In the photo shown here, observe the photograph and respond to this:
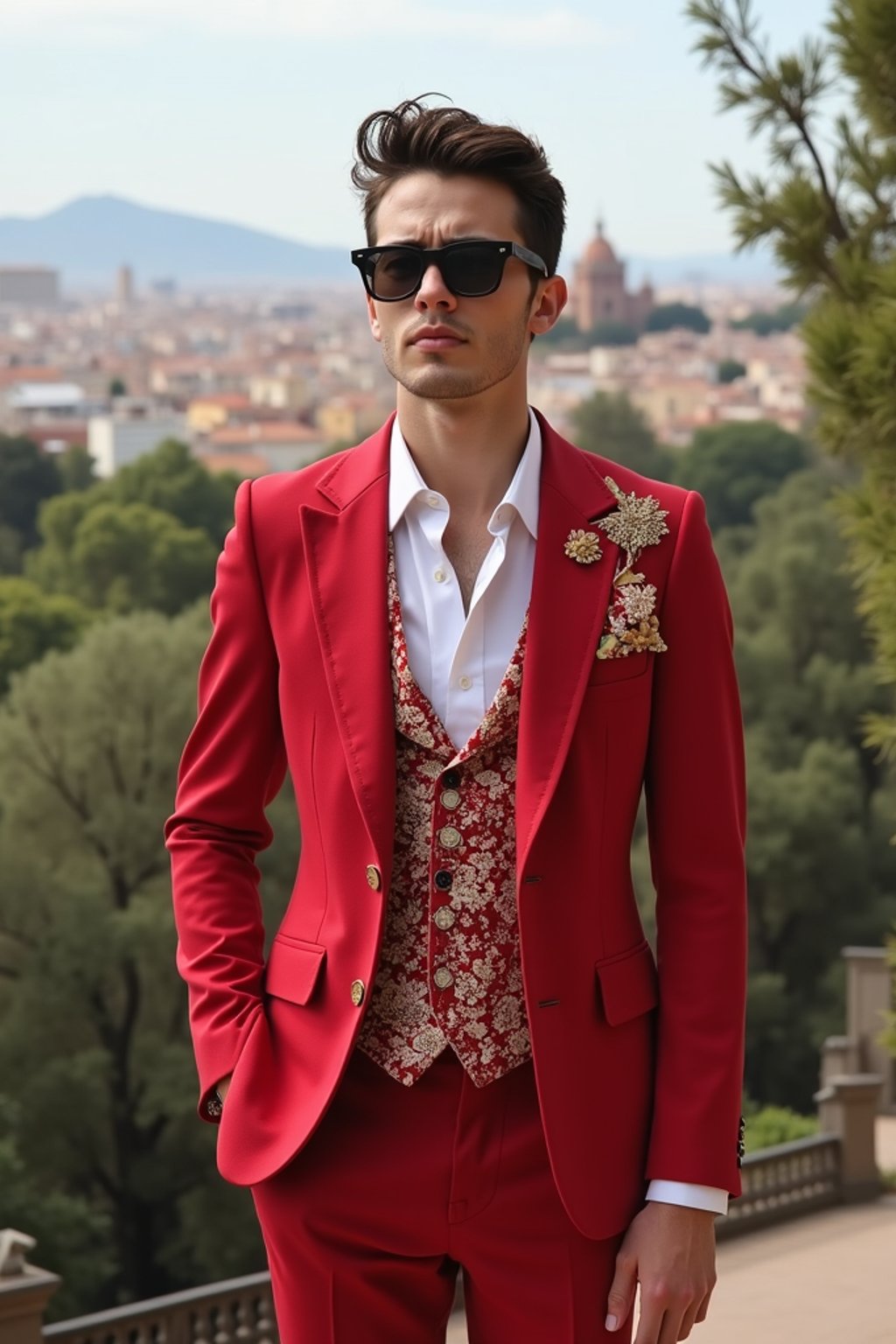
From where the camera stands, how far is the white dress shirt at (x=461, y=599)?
1.84m

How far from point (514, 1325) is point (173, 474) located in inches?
1838

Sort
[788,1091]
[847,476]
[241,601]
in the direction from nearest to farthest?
[241,601], [788,1091], [847,476]

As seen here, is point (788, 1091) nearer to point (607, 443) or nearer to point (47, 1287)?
point (47, 1287)

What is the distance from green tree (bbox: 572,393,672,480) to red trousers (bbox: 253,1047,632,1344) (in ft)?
171

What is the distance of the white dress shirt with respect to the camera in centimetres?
184

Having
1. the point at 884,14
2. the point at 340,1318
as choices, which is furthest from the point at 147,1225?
the point at 340,1318

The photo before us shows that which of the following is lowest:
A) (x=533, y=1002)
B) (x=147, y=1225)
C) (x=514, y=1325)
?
(x=147, y=1225)

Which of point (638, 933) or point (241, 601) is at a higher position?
point (241, 601)

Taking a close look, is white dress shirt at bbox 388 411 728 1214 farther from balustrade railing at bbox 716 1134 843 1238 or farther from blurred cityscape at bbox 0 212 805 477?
blurred cityscape at bbox 0 212 805 477

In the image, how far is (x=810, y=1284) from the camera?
729 cm

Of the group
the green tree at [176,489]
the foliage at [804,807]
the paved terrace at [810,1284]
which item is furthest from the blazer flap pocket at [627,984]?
the green tree at [176,489]

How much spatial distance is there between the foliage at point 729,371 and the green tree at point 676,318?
22248mm

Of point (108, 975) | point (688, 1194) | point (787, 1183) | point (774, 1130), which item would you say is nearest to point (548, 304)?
point (688, 1194)

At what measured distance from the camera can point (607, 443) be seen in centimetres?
5422
